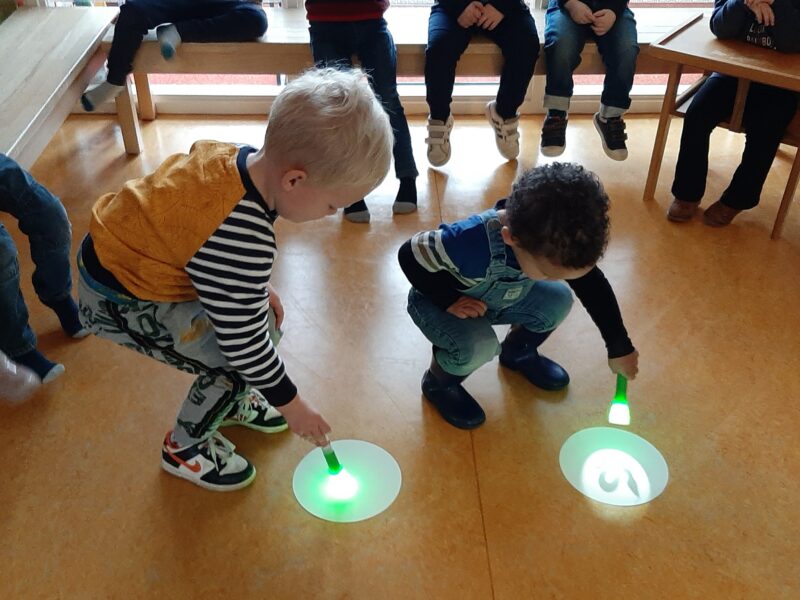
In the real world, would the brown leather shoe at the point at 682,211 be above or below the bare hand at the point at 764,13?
below

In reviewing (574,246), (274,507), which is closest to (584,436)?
(574,246)

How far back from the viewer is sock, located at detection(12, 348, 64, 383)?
1.46 meters

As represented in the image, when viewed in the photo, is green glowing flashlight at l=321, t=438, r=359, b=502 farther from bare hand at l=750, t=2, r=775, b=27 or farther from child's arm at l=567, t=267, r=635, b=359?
bare hand at l=750, t=2, r=775, b=27

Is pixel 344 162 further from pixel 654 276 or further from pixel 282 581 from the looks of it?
pixel 654 276

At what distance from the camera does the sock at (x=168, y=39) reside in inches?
80.0

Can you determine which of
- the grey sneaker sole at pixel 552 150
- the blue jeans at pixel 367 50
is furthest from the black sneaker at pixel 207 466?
the grey sneaker sole at pixel 552 150

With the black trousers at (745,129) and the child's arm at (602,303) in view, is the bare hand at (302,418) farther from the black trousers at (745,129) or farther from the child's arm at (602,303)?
the black trousers at (745,129)

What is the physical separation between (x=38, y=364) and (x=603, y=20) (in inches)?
67.1

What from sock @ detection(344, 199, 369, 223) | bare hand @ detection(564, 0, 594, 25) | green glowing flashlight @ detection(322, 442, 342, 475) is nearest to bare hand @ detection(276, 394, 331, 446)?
green glowing flashlight @ detection(322, 442, 342, 475)

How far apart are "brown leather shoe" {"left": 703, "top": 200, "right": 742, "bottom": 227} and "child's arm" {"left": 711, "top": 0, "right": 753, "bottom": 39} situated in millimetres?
445

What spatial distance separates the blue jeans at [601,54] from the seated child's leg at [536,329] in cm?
94

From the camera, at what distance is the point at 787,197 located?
6.28ft

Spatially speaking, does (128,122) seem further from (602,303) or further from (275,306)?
(602,303)

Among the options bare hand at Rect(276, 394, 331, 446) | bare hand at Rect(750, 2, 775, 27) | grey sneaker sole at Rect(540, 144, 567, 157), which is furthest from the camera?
grey sneaker sole at Rect(540, 144, 567, 157)
